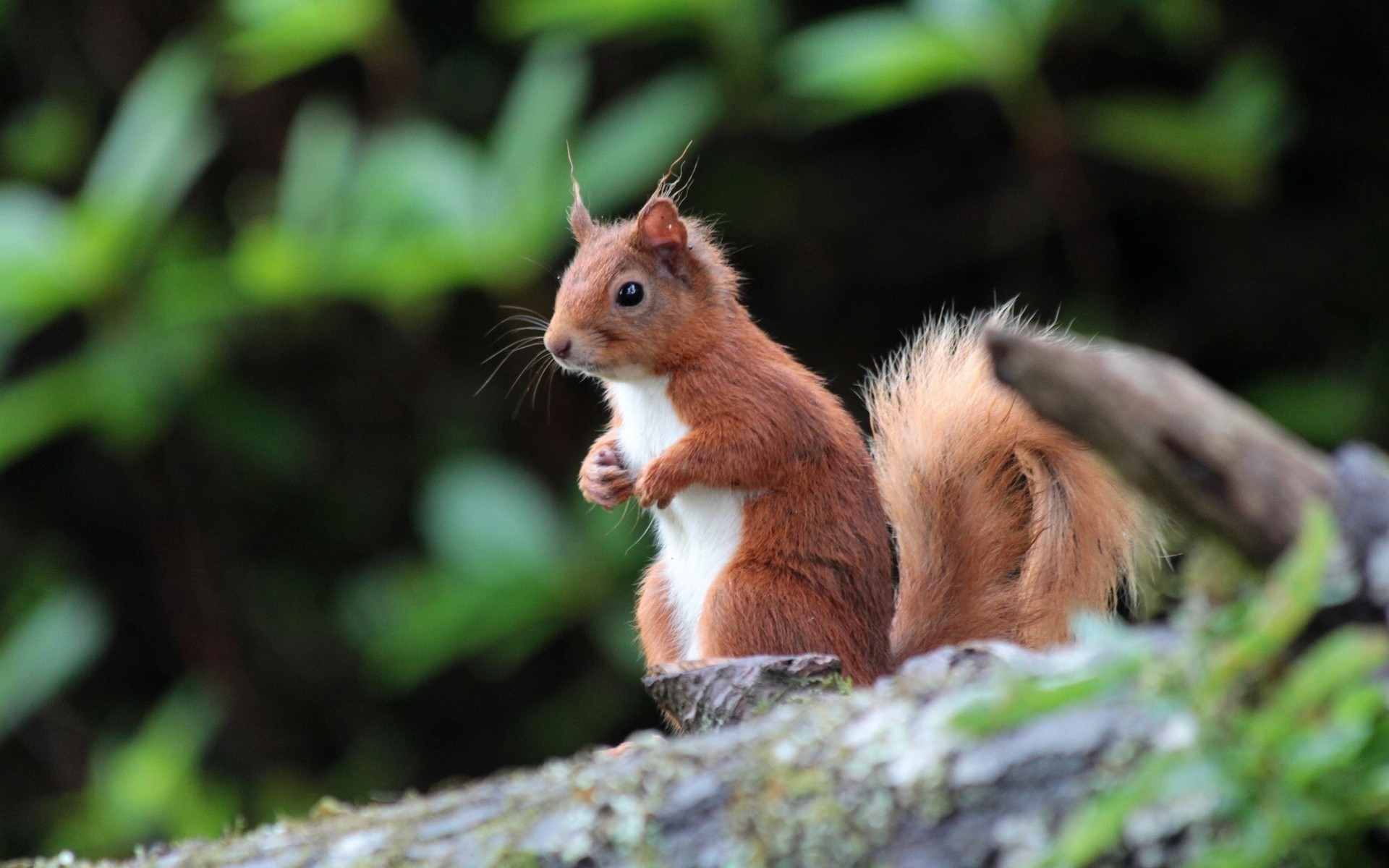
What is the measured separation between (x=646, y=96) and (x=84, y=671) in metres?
1.71

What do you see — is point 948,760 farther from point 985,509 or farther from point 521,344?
point 521,344

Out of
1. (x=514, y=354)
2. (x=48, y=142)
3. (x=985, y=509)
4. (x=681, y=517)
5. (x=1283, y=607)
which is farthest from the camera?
(x=48, y=142)

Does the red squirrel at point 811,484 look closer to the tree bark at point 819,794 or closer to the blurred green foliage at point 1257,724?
the tree bark at point 819,794

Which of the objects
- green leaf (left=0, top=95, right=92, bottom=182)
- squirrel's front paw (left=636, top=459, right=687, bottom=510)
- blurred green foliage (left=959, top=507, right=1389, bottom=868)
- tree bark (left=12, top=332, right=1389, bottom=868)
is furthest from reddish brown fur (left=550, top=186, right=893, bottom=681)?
green leaf (left=0, top=95, right=92, bottom=182)

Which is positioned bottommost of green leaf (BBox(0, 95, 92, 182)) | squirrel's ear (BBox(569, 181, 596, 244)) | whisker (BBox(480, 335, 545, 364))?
whisker (BBox(480, 335, 545, 364))

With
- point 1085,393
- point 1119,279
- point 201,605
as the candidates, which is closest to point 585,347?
point 1085,393

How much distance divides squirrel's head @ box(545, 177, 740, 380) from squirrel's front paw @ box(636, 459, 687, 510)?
123mm

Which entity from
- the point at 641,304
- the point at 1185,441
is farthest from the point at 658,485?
the point at 1185,441

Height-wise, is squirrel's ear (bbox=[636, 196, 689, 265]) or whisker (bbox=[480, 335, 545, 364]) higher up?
squirrel's ear (bbox=[636, 196, 689, 265])

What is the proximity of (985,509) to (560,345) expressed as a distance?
0.43 meters

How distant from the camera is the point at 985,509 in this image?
4.25 ft

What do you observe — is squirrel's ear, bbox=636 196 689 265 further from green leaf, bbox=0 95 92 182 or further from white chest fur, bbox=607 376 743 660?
green leaf, bbox=0 95 92 182

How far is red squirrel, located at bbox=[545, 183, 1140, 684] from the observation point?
1.23 meters

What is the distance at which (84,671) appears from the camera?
3.09m
